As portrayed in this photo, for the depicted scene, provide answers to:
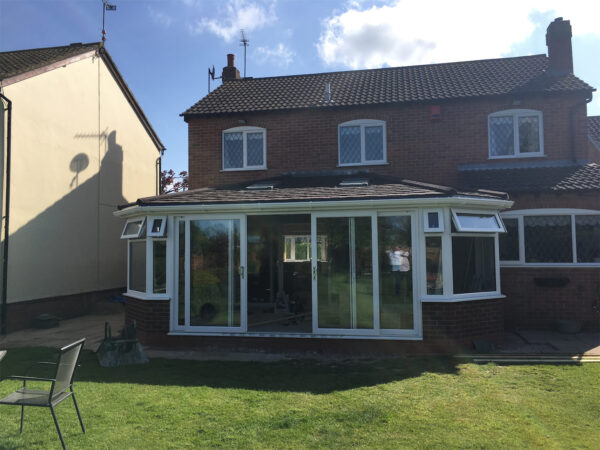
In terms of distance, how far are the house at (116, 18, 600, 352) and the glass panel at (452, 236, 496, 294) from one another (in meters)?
0.03

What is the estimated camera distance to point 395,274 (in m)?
7.88

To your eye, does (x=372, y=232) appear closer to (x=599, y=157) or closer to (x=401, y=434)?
(x=401, y=434)

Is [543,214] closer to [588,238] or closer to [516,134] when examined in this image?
[588,238]

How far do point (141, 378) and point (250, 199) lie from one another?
3.74 meters

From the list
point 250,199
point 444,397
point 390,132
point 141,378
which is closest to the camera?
point 444,397

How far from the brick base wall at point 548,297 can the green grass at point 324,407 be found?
9.93 ft

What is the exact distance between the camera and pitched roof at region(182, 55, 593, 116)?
11648 mm

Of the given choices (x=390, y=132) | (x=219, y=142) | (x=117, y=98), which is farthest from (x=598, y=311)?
(x=117, y=98)

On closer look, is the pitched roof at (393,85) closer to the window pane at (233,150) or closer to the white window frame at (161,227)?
the window pane at (233,150)

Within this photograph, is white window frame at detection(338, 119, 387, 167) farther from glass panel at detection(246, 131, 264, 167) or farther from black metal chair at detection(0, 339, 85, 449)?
black metal chair at detection(0, 339, 85, 449)

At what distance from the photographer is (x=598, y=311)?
916 centimetres

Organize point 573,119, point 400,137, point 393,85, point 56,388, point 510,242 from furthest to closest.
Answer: point 393,85, point 400,137, point 573,119, point 510,242, point 56,388

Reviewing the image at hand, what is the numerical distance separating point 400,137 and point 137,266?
768cm

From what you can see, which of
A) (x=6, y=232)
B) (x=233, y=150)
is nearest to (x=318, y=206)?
(x=233, y=150)
